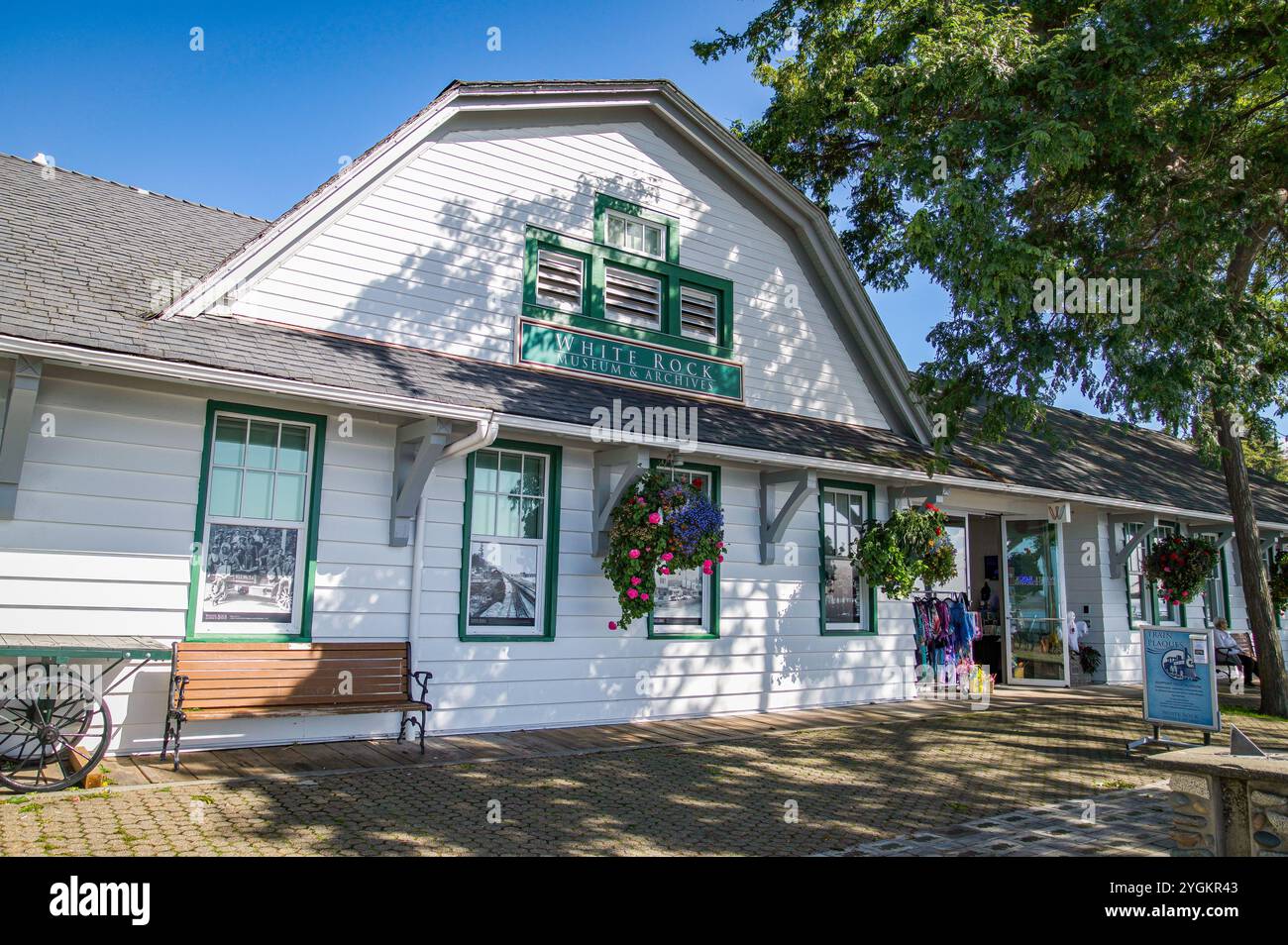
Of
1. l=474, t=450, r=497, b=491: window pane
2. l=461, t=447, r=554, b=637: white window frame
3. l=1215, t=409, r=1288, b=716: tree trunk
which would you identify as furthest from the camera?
l=1215, t=409, r=1288, b=716: tree trunk

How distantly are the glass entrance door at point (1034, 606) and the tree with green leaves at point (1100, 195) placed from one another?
3085 mm

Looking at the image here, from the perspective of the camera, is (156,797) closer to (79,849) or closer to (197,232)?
(79,849)

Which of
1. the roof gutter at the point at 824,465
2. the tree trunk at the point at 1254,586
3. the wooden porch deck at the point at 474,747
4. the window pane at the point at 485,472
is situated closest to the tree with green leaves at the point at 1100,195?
the tree trunk at the point at 1254,586

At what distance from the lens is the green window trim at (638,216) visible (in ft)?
36.8

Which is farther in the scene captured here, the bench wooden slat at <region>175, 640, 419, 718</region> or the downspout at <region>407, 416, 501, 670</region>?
the downspout at <region>407, 416, 501, 670</region>

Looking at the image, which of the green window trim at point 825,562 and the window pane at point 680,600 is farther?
the green window trim at point 825,562

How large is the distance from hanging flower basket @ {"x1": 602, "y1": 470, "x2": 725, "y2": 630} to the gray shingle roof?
0.90 m

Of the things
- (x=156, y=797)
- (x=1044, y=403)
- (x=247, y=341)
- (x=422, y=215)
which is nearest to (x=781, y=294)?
(x=1044, y=403)

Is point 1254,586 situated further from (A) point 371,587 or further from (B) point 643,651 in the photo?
(A) point 371,587

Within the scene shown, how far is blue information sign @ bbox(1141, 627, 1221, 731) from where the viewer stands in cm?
953

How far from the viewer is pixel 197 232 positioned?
1062cm

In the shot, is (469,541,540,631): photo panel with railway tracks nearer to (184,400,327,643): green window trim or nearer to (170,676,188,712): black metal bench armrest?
(184,400,327,643): green window trim

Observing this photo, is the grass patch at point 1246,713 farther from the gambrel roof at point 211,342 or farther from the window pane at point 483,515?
the window pane at point 483,515

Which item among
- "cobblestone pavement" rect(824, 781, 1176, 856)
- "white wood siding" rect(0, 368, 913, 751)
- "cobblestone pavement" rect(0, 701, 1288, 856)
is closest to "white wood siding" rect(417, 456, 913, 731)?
"white wood siding" rect(0, 368, 913, 751)
